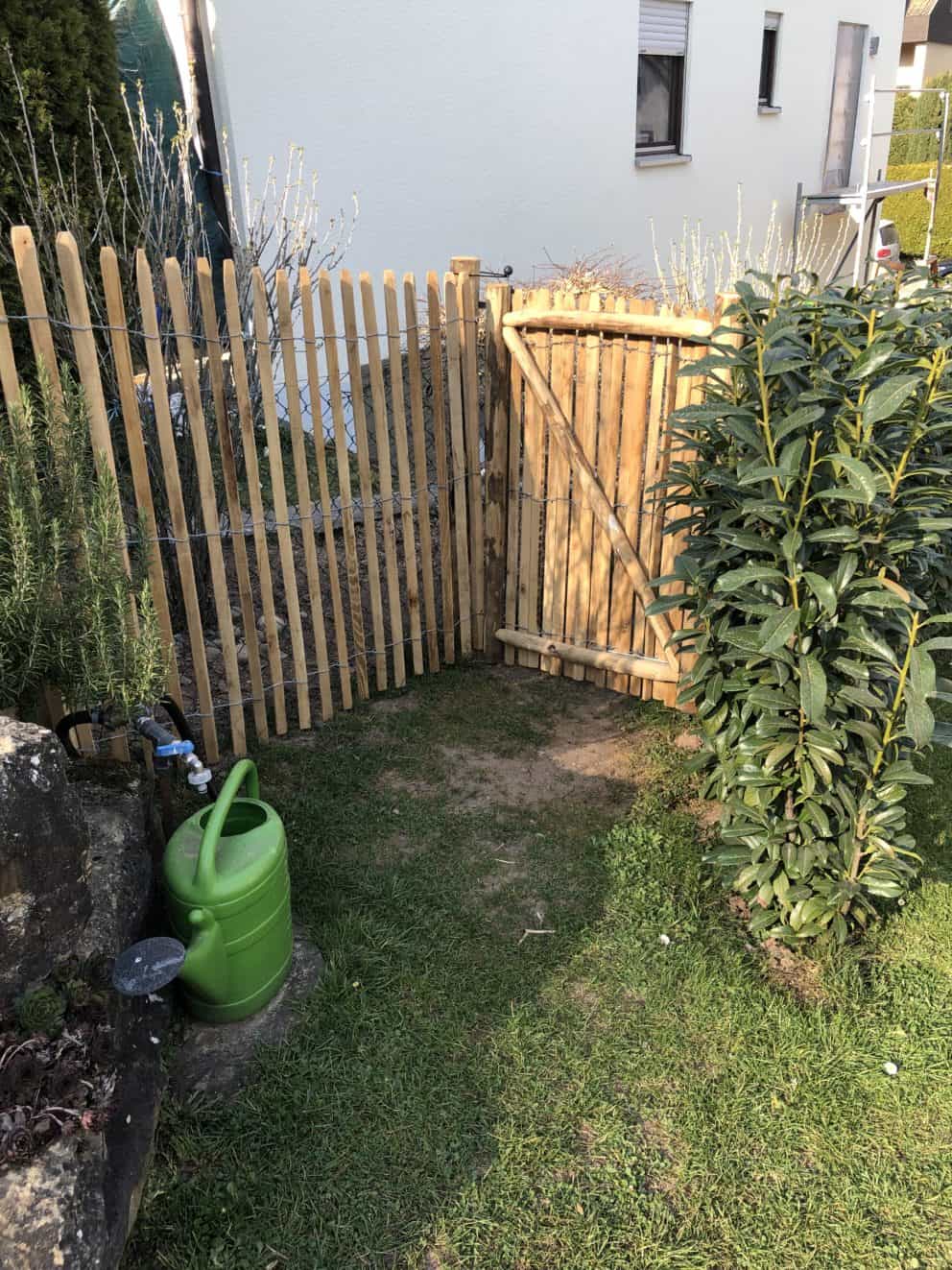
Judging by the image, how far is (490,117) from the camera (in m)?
7.99

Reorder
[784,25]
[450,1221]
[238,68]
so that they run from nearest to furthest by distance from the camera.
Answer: [450,1221], [238,68], [784,25]

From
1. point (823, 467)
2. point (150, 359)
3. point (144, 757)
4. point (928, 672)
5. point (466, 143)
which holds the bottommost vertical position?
point (144, 757)

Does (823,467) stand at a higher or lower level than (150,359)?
lower

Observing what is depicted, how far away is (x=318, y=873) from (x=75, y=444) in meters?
1.68

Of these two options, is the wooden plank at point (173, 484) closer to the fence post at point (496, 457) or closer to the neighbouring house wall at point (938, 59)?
the fence post at point (496, 457)

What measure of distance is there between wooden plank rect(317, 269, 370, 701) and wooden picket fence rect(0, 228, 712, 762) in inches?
0.5

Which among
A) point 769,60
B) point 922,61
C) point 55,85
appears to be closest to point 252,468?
point 55,85

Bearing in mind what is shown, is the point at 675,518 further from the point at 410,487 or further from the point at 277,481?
the point at 277,481

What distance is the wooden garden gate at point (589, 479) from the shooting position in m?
4.14

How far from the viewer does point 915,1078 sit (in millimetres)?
2734

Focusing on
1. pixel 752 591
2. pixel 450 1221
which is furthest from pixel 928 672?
pixel 450 1221

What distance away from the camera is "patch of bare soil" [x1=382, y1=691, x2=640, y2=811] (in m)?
3.95

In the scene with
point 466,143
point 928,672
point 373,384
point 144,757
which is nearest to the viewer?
point 928,672

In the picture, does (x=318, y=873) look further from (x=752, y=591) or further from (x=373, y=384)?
(x=373, y=384)
